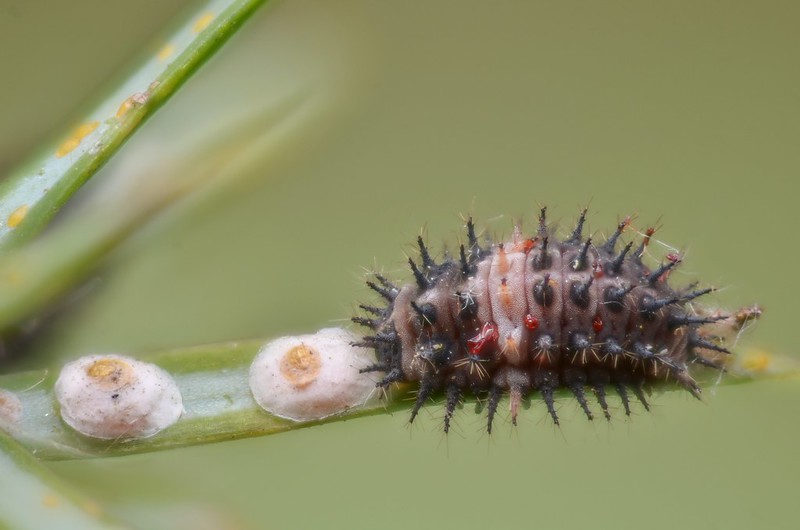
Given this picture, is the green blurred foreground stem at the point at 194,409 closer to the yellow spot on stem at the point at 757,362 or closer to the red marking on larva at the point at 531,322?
the yellow spot on stem at the point at 757,362

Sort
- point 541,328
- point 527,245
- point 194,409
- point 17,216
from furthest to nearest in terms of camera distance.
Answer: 1. point 527,245
2. point 541,328
3. point 194,409
4. point 17,216

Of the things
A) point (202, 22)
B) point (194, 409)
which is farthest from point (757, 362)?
point (202, 22)

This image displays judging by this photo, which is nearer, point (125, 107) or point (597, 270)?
point (125, 107)

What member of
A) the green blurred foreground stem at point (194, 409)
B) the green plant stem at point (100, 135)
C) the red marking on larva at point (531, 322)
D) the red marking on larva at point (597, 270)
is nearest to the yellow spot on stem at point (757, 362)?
the green blurred foreground stem at point (194, 409)

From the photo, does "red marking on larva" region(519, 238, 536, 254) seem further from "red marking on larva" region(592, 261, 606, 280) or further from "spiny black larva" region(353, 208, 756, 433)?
"red marking on larva" region(592, 261, 606, 280)

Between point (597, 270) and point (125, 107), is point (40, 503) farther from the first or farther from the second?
point (597, 270)

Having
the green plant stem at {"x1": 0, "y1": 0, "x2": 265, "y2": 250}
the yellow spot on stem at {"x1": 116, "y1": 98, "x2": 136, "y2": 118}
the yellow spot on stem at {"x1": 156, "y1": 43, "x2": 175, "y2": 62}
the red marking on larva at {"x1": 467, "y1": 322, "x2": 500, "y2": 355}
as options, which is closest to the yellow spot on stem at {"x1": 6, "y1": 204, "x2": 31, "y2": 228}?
the green plant stem at {"x1": 0, "y1": 0, "x2": 265, "y2": 250}

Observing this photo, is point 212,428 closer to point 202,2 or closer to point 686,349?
point 202,2
